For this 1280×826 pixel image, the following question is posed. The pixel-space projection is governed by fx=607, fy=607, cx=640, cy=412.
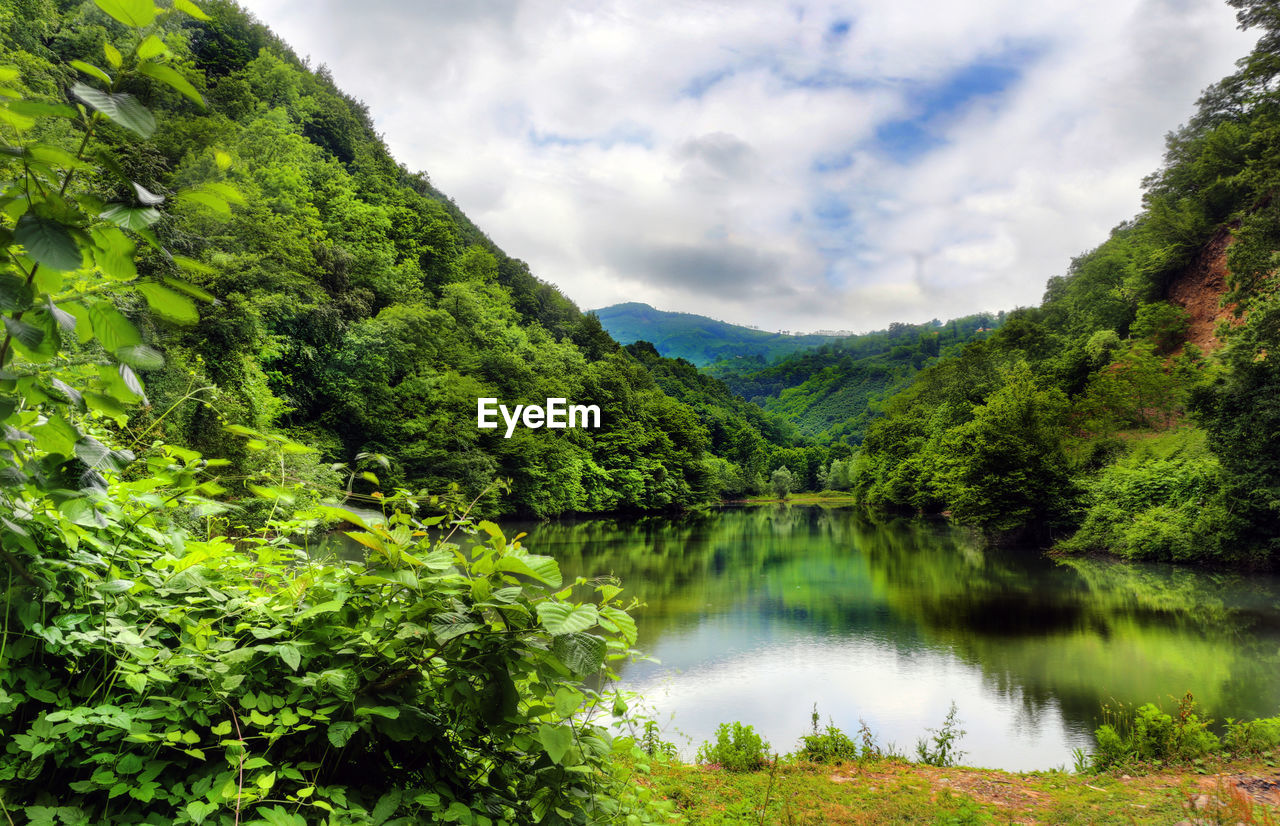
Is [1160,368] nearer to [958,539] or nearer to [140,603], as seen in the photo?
[958,539]

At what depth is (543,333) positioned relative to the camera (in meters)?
55.3

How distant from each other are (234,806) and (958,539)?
35.2 m

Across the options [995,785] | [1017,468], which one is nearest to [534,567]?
[995,785]

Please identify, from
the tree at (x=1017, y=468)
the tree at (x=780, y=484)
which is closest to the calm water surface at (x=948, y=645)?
the tree at (x=1017, y=468)

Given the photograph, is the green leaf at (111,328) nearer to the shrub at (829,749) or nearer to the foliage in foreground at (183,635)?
the foliage in foreground at (183,635)

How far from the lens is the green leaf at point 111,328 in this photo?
46.3 inches

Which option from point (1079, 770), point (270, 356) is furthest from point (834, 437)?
point (1079, 770)

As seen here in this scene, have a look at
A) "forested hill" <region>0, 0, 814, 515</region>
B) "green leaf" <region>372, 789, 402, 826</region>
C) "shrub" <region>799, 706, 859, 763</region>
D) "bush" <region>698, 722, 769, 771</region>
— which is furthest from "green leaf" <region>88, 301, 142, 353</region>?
"forested hill" <region>0, 0, 814, 515</region>

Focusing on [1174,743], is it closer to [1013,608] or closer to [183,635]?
[183,635]

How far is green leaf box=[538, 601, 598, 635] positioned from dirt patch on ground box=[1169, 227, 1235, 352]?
38.3m

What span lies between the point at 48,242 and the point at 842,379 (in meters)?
136

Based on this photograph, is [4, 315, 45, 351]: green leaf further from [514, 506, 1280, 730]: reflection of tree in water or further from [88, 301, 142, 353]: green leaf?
[514, 506, 1280, 730]: reflection of tree in water

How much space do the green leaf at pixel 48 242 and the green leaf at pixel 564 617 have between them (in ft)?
3.39

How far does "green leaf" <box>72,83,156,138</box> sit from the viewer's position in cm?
101
